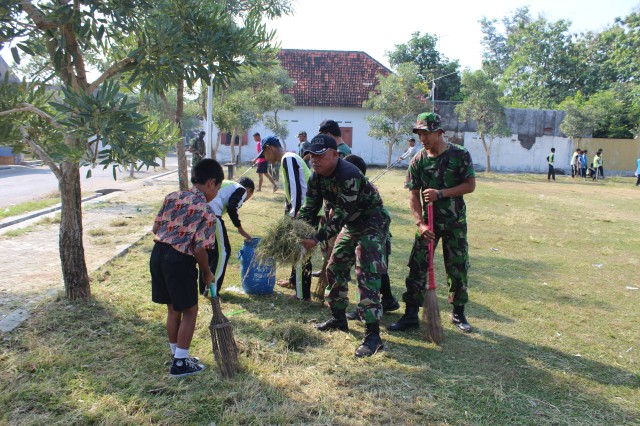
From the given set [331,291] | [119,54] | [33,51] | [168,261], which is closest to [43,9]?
[33,51]

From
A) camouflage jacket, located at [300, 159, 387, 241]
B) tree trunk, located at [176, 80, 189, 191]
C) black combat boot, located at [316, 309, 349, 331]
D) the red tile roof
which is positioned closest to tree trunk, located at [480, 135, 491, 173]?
the red tile roof

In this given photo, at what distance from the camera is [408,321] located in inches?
190

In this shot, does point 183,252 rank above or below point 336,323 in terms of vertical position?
above

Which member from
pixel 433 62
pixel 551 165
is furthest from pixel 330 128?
pixel 433 62

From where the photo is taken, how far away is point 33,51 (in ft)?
13.4

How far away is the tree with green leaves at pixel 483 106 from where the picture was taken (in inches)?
1091

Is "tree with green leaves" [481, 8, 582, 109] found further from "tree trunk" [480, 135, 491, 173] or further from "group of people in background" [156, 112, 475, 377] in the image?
"group of people in background" [156, 112, 475, 377]

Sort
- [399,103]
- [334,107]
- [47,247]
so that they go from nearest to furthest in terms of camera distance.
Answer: [47,247] → [399,103] → [334,107]

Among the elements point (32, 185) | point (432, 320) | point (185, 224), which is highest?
point (185, 224)

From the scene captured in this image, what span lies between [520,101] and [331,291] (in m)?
43.2

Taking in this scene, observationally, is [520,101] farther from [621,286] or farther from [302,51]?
[621,286]

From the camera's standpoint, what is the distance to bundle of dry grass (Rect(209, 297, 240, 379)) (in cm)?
369

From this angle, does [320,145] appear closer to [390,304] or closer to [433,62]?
[390,304]

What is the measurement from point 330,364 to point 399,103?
23362mm
